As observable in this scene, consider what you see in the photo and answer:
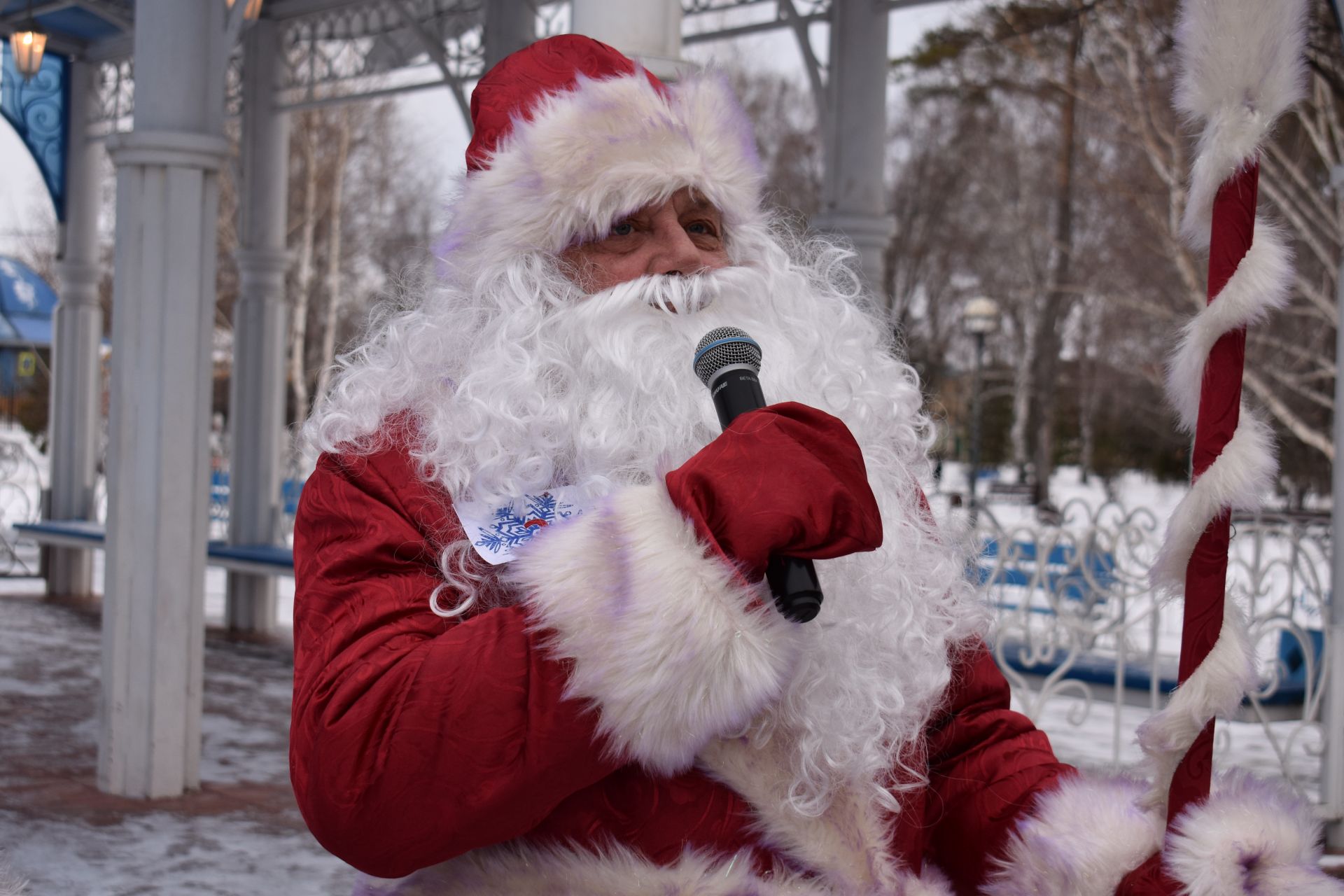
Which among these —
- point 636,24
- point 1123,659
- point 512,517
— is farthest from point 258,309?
point 512,517

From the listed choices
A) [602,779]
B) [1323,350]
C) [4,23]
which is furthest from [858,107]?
[1323,350]

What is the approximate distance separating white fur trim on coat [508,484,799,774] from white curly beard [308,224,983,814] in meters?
0.18

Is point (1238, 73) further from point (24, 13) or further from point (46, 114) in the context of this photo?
point (46, 114)

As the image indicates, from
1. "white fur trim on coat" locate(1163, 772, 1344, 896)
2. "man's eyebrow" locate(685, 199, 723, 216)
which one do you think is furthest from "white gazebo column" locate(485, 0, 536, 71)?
"white fur trim on coat" locate(1163, 772, 1344, 896)

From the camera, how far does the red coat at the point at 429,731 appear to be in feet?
3.89

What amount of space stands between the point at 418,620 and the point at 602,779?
28cm

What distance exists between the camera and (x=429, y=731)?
1.18 m

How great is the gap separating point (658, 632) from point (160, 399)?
354 centimetres

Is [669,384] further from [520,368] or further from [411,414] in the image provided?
[411,414]

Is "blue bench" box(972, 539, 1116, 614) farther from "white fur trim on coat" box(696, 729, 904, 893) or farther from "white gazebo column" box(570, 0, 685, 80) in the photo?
"white fur trim on coat" box(696, 729, 904, 893)

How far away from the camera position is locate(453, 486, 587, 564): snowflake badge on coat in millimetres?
1373

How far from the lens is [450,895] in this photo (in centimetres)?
138

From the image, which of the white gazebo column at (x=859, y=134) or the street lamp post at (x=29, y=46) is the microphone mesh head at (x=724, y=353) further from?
the street lamp post at (x=29, y=46)

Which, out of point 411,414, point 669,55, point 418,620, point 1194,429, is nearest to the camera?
point 1194,429
